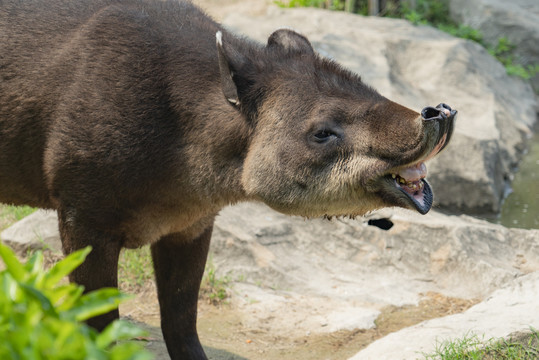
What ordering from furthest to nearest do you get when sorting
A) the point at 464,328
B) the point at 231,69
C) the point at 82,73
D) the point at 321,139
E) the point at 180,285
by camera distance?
the point at 180,285
the point at 464,328
the point at 82,73
the point at 231,69
the point at 321,139

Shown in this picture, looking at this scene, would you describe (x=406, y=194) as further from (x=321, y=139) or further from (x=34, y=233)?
(x=34, y=233)

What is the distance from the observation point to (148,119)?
4617mm

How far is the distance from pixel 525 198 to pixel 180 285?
19.0 feet

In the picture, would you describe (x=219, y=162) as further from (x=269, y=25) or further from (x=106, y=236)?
(x=269, y=25)

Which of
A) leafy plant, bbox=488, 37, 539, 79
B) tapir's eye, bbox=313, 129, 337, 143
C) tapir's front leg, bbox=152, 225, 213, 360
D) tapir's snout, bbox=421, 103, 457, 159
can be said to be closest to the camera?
tapir's snout, bbox=421, 103, 457, 159

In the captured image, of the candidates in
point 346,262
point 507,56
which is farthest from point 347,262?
point 507,56

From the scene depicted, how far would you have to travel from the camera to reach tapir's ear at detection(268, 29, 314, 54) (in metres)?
4.82

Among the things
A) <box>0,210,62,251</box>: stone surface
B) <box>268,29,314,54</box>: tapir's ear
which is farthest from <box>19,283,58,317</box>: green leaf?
<box>0,210,62,251</box>: stone surface

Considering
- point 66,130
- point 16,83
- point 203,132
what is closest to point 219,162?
point 203,132

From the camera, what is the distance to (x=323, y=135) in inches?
175

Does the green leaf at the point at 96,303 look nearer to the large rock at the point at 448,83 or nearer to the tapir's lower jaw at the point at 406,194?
the tapir's lower jaw at the point at 406,194

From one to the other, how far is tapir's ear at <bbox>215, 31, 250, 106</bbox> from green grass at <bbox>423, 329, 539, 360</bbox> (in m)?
1.87

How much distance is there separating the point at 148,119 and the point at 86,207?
1.93ft

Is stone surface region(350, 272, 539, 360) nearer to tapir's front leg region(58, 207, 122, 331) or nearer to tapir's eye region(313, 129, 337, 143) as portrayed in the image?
tapir's eye region(313, 129, 337, 143)
